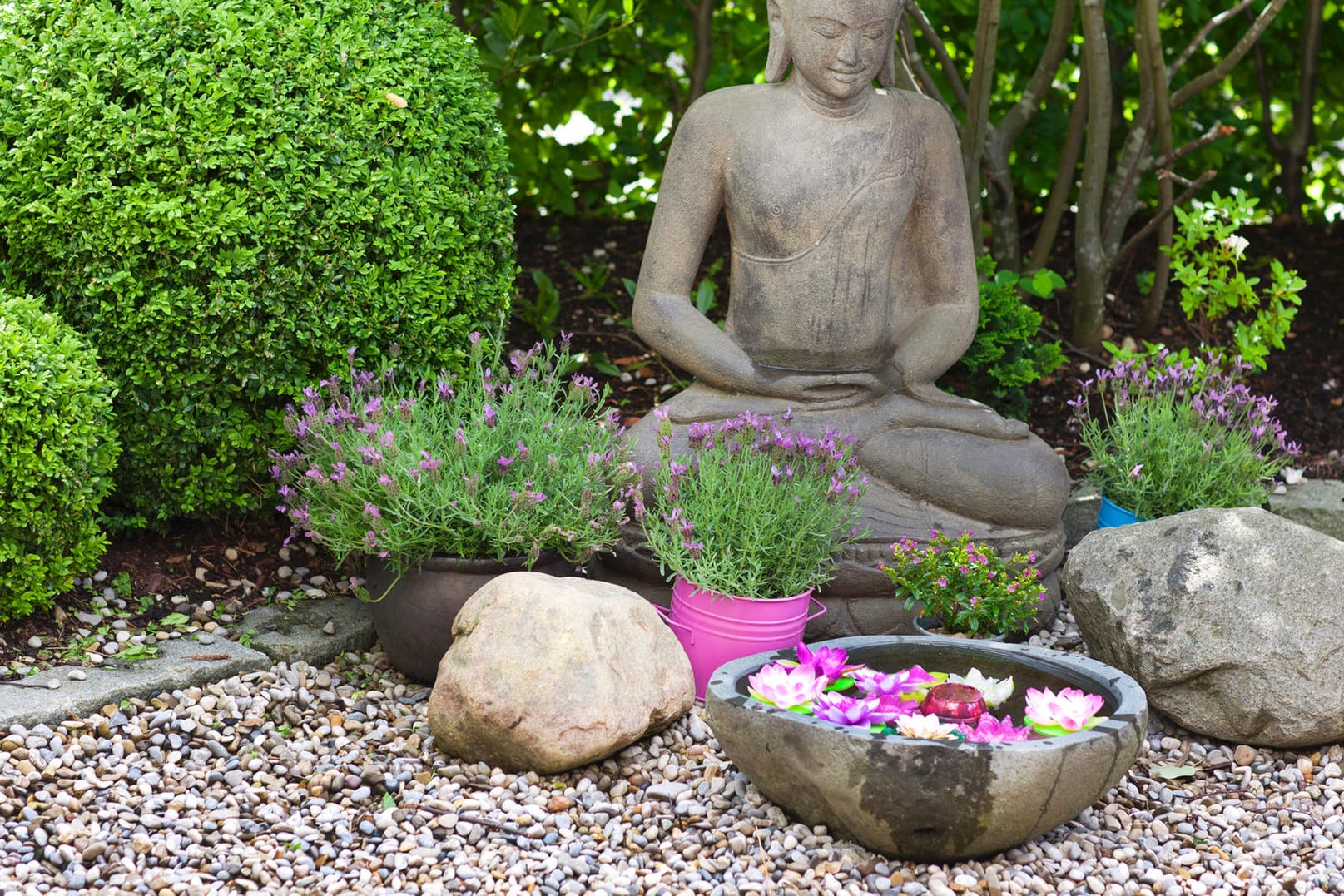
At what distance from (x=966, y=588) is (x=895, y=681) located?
0.76 metres

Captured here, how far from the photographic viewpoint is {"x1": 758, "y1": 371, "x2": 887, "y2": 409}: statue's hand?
461cm

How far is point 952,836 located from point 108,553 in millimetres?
2887

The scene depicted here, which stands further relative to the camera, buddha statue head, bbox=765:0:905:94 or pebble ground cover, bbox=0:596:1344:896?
buddha statue head, bbox=765:0:905:94

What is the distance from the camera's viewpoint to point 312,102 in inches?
172

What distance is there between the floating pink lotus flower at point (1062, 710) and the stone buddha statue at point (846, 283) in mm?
1169

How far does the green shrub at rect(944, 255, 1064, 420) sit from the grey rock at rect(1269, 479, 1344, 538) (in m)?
0.99

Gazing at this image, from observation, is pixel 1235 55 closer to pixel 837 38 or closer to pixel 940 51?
pixel 940 51

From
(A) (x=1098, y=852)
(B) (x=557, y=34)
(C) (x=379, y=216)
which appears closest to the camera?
(A) (x=1098, y=852)

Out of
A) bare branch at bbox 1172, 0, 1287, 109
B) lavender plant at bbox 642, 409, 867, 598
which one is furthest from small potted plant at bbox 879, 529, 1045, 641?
bare branch at bbox 1172, 0, 1287, 109

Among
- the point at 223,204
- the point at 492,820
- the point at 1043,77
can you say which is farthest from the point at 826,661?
the point at 1043,77

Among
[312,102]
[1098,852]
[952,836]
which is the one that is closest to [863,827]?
[952,836]

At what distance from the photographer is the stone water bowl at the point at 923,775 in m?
3.00

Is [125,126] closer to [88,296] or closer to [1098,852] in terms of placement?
[88,296]

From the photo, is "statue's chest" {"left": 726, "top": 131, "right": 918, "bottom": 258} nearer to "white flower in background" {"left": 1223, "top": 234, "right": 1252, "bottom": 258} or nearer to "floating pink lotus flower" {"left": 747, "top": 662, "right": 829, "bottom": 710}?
"white flower in background" {"left": 1223, "top": 234, "right": 1252, "bottom": 258}
